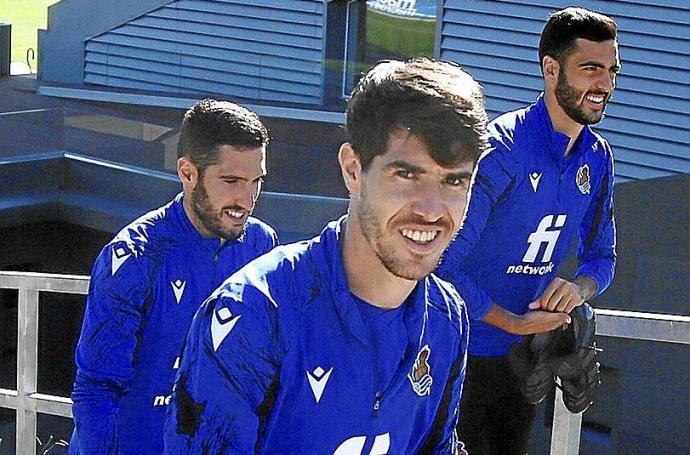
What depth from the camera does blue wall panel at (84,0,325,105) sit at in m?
17.7

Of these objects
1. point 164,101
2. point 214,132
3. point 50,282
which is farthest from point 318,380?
point 164,101

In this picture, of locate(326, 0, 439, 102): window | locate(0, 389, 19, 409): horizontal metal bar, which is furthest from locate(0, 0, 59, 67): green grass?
locate(0, 389, 19, 409): horizontal metal bar

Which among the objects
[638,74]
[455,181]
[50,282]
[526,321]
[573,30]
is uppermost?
[638,74]

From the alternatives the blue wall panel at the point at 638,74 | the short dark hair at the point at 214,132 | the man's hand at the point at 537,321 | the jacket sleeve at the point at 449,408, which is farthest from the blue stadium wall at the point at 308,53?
the jacket sleeve at the point at 449,408

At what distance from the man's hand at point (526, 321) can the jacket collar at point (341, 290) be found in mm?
1446

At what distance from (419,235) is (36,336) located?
2830 millimetres

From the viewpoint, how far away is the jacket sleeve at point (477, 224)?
347 centimetres

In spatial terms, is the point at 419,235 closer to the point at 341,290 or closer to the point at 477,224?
the point at 341,290

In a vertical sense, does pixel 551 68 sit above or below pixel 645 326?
above

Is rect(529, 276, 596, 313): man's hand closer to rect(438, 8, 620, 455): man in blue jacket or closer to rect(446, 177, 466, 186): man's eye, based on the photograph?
rect(438, 8, 620, 455): man in blue jacket

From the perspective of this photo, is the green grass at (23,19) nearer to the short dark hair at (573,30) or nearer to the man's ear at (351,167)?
the short dark hair at (573,30)

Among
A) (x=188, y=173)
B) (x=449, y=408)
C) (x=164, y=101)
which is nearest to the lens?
(x=449, y=408)

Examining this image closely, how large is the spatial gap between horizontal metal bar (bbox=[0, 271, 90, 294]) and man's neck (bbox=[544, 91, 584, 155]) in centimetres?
174

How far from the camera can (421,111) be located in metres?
1.90
